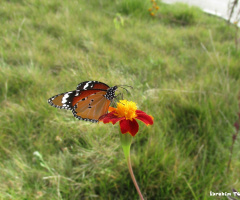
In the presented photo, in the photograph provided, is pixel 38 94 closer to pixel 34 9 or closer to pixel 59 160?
pixel 59 160

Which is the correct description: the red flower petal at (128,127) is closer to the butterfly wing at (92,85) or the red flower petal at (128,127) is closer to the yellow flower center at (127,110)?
the yellow flower center at (127,110)

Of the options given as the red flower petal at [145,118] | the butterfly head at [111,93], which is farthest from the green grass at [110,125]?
the red flower petal at [145,118]

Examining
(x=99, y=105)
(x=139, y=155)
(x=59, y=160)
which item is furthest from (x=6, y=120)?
(x=139, y=155)

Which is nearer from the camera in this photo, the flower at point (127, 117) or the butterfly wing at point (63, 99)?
the flower at point (127, 117)

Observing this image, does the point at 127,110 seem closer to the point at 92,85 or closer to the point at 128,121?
the point at 128,121

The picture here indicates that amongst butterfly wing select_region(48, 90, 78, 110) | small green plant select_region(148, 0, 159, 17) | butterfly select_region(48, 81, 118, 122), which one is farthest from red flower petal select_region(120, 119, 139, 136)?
small green plant select_region(148, 0, 159, 17)
